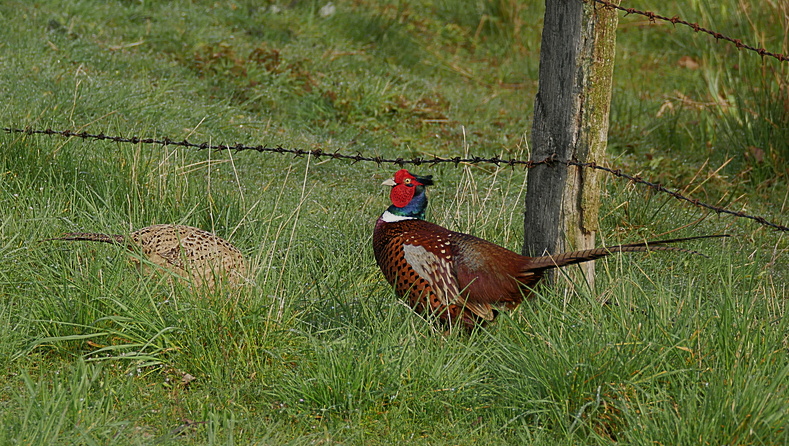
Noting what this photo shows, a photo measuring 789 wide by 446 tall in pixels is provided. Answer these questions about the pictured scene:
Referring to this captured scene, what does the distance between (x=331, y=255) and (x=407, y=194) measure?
520mm

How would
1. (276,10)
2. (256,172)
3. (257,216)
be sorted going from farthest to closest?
(276,10) < (256,172) < (257,216)

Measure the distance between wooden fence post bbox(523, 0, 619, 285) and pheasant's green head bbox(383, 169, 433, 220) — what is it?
54cm

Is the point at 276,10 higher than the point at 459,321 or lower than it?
higher

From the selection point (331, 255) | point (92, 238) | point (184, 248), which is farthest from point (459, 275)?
point (92, 238)

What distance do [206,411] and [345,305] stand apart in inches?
33.1

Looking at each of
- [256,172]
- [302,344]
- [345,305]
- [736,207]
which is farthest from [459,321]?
[736,207]

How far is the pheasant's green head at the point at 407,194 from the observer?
397 cm

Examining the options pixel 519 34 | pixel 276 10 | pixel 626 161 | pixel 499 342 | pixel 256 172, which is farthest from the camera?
pixel 519 34

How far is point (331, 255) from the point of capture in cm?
421

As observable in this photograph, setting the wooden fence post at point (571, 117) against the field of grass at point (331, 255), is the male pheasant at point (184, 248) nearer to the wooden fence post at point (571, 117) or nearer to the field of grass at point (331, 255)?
the field of grass at point (331, 255)

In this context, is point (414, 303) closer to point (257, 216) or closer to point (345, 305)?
point (345, 305)

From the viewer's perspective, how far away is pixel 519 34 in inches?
378

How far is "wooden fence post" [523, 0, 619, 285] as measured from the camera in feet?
11.6

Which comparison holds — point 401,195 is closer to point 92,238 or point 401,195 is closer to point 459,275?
point 459,275
